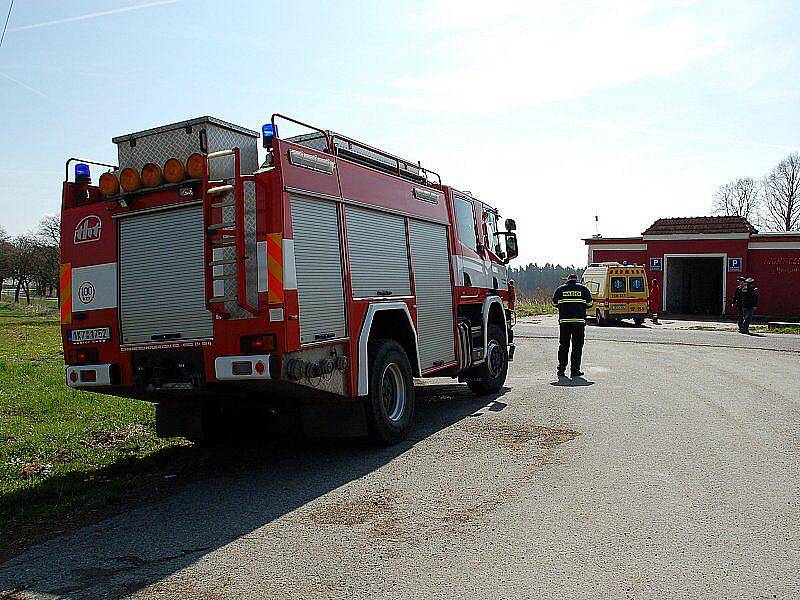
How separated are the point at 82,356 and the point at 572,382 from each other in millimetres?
8128

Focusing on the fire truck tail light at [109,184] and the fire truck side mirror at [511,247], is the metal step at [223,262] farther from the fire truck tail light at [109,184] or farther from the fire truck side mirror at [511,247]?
the fire truck side mirror at [511,247]

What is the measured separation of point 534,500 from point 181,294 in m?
3.45

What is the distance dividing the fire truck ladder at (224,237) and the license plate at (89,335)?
4.24ft

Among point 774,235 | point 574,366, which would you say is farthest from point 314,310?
point 774,235

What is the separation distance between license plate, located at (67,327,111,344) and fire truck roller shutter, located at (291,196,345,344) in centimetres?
191

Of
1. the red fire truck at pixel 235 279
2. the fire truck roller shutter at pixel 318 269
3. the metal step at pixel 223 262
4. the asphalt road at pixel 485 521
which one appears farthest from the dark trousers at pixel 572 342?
the metal step at pixel 223 262

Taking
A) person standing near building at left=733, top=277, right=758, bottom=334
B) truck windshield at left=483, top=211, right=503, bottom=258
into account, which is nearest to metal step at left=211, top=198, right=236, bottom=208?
truck windshield at left=483, top=211, right=503, bottom=258

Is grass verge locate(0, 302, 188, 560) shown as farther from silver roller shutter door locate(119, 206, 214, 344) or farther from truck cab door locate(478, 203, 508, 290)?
truck cab door locate(478, 203, 508, 290)

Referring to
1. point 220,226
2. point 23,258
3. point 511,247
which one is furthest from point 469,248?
point 23,258

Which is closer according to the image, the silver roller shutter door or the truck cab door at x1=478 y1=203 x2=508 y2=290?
the silver roller shutter door

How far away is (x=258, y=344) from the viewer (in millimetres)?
6301

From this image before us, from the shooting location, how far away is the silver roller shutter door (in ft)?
21.9

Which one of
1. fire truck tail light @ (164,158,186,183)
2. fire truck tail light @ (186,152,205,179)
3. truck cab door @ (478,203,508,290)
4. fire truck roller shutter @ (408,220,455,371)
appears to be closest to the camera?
fire truck tail light @ (186,152,205,179)

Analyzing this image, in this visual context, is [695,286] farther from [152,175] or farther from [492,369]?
[152,175]
